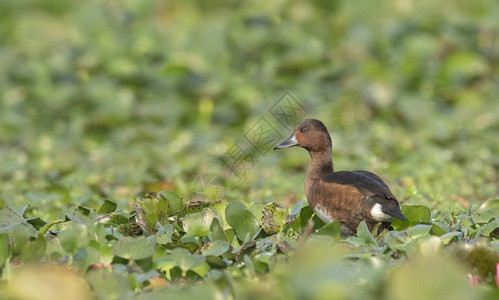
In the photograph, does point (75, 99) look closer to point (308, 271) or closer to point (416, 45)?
point (416, 45)

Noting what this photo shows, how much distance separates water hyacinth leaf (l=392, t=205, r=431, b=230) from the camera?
3736 mm

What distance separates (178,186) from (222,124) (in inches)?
85.1

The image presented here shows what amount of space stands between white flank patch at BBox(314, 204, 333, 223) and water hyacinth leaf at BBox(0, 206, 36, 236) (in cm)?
134

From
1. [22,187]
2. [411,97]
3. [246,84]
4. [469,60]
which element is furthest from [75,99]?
[469,60]

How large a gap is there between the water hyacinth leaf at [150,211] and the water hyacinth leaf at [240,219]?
0.95 feet

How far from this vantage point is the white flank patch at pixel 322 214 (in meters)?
3.98

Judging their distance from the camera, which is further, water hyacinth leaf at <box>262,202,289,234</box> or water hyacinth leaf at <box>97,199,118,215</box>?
water hyacinth leaf at <box>97,199,118,215</box>

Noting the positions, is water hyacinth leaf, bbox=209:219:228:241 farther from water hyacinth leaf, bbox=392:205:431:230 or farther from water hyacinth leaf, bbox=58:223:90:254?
water hyacinth leaf, bbox=392:205:431:230

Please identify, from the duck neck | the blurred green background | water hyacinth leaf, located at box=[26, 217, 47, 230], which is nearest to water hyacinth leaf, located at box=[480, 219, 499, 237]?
the duck neck

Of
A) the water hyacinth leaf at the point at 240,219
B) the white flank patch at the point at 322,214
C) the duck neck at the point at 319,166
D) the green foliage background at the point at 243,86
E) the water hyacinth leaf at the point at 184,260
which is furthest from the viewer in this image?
the green foliage background at the point at 243,86

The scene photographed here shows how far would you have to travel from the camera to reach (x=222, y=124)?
27.1ft

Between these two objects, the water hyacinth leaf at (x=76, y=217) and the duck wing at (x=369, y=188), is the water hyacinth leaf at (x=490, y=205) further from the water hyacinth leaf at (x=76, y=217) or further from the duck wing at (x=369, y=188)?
the water hyacinth leaf at (x=76, y=217)

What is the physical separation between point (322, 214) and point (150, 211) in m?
0.89

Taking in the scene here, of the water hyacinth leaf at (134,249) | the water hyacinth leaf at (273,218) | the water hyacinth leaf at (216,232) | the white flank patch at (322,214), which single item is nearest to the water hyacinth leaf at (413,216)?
the white flank patch at (322,214)
